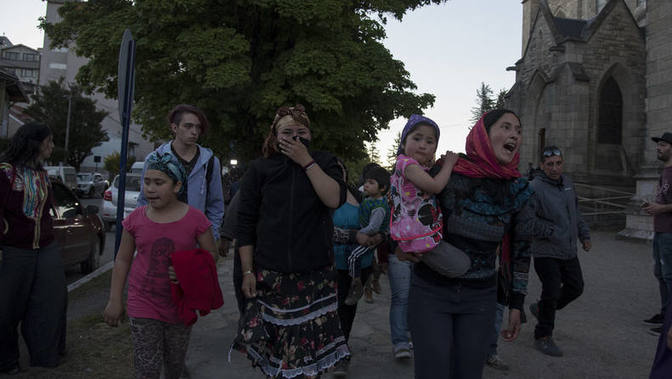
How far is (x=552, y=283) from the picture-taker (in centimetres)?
507

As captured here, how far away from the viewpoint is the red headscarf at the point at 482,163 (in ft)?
8.96

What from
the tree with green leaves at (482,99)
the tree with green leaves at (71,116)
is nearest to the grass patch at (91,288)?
the tree with green leaves at (71,116)

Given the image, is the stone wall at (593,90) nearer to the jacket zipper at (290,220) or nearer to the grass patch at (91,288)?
the grass patch at (91,288)

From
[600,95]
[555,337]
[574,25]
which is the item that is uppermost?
[574,25]

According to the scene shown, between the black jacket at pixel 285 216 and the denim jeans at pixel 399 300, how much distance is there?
2.01 meters

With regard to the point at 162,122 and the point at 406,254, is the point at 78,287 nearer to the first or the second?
the point at 406,254

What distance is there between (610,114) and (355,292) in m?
24.4

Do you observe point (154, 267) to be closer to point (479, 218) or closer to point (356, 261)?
point (479, 218)

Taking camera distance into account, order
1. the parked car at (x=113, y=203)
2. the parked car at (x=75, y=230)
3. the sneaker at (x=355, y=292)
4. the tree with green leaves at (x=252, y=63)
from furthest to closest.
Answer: the parked car at (x=113, y=203) → the tree with green leaves at (x=252, y=63) → the parked car at (x=75, y=230) → the sneaker at (x=355, y=292)

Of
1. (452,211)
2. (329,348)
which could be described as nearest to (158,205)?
(329,348)

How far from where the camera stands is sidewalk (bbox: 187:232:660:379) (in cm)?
452

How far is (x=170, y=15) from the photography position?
44.7 ft

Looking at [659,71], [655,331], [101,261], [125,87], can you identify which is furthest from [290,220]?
[659,71]

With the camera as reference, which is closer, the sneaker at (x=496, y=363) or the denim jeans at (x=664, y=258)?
the sneaker at (x=496, y=363)
